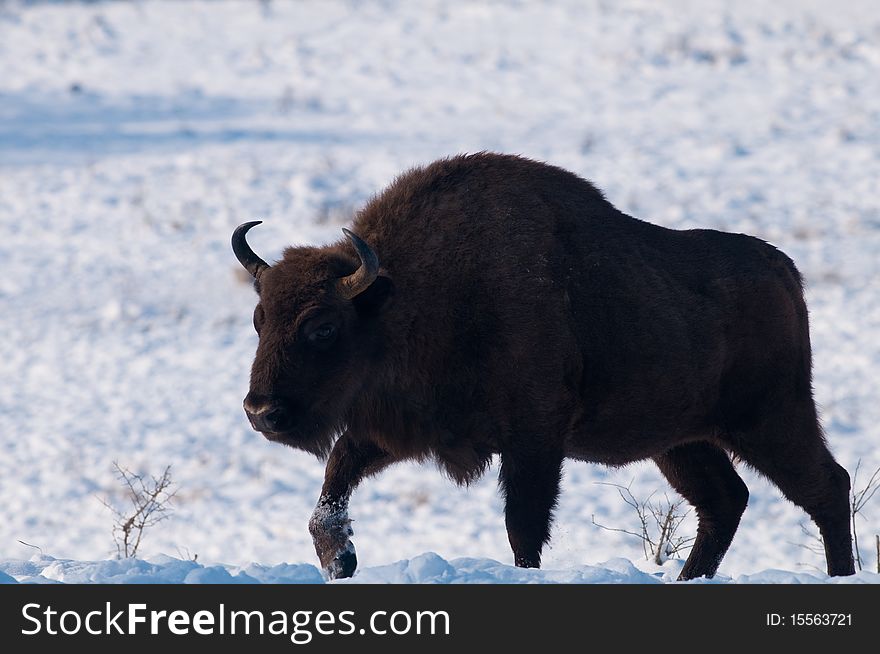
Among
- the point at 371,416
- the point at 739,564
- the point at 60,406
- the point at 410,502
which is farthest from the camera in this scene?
the point at 60,406

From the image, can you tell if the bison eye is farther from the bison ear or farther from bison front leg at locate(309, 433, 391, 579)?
bison front leg at locate(309, 433, 391, 579)

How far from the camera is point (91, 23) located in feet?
87.1

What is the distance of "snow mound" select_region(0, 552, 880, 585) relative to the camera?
4555mm

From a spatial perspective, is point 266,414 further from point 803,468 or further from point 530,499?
point 803,468

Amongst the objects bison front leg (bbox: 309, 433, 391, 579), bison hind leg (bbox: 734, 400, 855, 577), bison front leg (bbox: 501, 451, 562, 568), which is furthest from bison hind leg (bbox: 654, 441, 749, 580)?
bison front leg (bbox: 309, 433, 391, 579)

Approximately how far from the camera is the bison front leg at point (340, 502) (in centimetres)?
568

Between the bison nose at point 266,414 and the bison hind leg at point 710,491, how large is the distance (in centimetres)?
242

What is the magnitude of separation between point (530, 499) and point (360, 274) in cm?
128

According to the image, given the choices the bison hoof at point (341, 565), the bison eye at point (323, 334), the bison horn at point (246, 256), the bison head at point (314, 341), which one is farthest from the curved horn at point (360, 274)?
the bison hoof at point (341, 565)

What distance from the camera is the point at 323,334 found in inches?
217

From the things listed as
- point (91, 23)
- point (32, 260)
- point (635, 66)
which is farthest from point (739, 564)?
point (91, 23)

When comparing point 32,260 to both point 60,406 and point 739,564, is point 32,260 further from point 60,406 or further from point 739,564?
point 739,564

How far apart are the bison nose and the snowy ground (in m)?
0.64

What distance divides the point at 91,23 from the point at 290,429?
23355 mm
